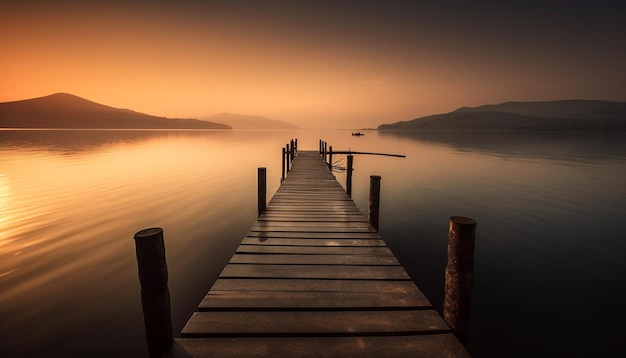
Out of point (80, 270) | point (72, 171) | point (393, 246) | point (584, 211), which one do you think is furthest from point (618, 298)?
point (72, 171)

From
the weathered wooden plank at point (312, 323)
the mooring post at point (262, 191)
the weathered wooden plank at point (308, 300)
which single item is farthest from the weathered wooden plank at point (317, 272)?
the mooring post at point (262, 191)

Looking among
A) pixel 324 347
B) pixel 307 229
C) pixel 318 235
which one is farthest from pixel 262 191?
pixel 324 347

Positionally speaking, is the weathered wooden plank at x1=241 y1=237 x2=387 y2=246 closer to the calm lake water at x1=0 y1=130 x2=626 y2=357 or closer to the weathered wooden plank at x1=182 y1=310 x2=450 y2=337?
the weathered wooden plank at x1=182 y1=310 x2=450 y2=337

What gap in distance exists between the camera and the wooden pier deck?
114 inches

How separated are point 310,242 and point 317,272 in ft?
4.32

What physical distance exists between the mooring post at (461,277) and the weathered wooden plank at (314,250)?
70.4 inches

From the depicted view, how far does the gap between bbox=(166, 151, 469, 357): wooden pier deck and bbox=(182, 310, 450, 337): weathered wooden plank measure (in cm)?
1

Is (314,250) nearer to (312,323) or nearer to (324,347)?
(312,323)

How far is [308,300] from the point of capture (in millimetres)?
3688

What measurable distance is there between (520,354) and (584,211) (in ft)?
41.8

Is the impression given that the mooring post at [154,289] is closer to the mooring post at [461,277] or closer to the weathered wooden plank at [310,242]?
the weathered wooden plank at [310,242]

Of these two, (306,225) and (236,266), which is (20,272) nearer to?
(236,266)

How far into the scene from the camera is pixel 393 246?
34.0 ft

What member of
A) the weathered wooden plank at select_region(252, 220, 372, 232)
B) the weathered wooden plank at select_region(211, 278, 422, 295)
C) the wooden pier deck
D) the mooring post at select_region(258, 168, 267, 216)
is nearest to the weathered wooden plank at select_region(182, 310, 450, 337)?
the wooden pier deck
